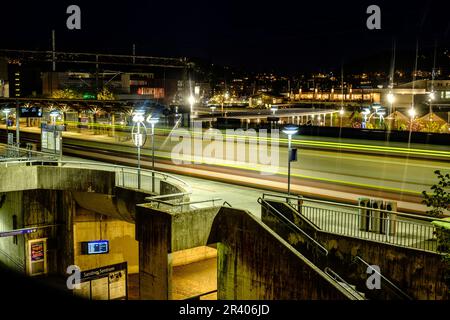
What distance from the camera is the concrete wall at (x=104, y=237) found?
84.9 ft

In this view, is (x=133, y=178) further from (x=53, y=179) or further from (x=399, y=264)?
(x=399, y=264)

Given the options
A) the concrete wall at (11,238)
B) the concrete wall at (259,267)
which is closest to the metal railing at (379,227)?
the concrete wall at (259,267)

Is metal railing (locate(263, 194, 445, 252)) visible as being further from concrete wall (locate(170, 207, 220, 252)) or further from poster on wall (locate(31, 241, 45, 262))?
poster on wall (locate(31, 241, 45, 262))

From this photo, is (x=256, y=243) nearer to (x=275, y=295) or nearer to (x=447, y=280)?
(x=275, y=295)

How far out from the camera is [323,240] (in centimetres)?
1460

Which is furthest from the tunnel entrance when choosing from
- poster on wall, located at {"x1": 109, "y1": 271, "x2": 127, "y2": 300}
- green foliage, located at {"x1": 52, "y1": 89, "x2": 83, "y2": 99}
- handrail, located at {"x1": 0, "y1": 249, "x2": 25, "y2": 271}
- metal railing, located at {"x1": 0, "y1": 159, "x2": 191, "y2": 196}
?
green foliage, located at {"x1": 52, "y1": 89, "x2": 83, "y2": 99}

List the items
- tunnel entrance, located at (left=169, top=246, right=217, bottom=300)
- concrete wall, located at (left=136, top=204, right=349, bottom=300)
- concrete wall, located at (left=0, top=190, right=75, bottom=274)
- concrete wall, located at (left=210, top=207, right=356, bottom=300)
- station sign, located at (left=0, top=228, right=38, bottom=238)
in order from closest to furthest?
concrete wall, located at (left=210, top=207, right=356, bottom=300)
concrete wall, located at (left=136, top=204, right=349, bottom=300)
tunnel entrance, located at (left=169, top=246, right=217, bottom=300)
station sign, located at (left=0, top=228, right=38, bottom=238)
concrete wall, located at (left=0, top=190, right=75, bottom=274)

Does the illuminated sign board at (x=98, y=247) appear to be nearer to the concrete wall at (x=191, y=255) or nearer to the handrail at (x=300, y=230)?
the concrete wall at (x=191, y=255)

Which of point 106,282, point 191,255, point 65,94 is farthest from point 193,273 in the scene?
point 65,94

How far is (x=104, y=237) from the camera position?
26.4m

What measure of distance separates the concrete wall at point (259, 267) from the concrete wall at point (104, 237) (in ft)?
35.0

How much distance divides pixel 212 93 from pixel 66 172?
14986cm

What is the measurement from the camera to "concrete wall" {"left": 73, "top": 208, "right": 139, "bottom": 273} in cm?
2589

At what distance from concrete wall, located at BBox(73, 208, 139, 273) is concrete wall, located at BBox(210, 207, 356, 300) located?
10.7m
